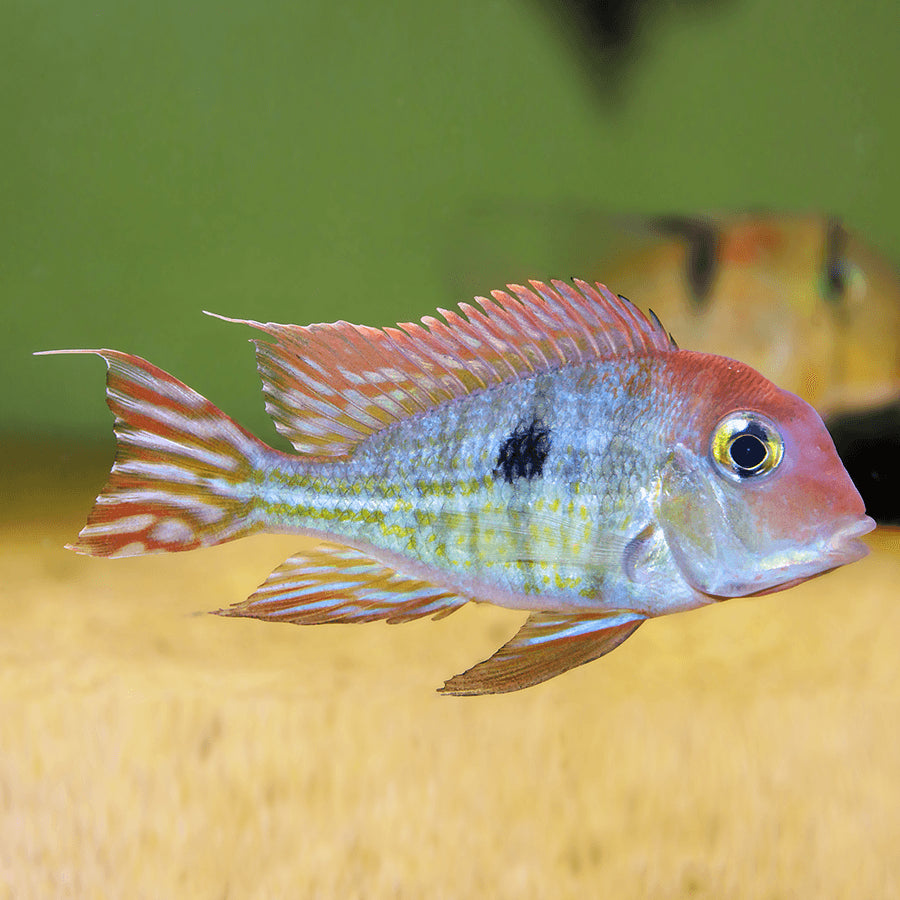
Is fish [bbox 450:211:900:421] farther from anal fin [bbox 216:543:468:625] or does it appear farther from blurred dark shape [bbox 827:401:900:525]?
blurred dark shape [bbox 827:401:900:525]

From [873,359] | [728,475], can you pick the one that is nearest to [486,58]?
[873,359]

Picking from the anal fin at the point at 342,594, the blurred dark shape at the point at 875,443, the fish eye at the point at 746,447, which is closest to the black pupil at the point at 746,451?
the fish eye at the point at 746,447

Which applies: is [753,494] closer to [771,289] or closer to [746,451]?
[746,451]

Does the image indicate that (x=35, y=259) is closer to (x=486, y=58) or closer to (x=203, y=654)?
(x=486, y=58)

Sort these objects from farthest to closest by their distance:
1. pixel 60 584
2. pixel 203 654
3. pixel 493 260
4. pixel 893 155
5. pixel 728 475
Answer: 1. pixel 893 155
2. pixel 60 584
3. pixel 493 260
4. pixel 203 654
5. pixel 728 475

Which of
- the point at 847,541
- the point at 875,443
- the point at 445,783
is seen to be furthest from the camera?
the point at 875,443

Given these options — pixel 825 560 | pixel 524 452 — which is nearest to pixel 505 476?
pixel 524 452
